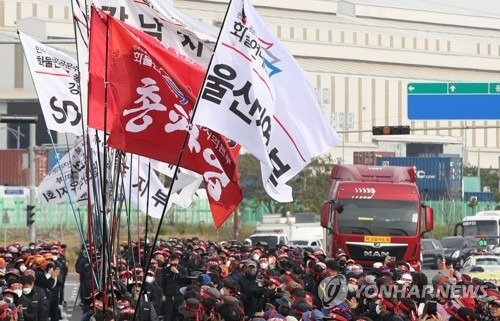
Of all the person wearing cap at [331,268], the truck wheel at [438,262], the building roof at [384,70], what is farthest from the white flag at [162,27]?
the building roof at [384,70]

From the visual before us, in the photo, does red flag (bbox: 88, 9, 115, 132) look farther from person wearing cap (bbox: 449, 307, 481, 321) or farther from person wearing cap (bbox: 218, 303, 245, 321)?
person wearing cap (bbox: 449, 307, 481, 321)

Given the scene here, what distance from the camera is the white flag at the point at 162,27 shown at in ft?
51.1

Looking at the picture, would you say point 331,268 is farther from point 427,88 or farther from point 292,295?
point 427,88

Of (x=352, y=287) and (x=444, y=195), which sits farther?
(x=444, y=195)

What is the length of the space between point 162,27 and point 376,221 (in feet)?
65.2

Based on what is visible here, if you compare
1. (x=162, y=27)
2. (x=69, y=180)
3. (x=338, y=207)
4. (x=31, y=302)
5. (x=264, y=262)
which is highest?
(x=162, y=27)

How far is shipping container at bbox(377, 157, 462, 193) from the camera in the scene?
284ft

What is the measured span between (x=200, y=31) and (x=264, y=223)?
135ft

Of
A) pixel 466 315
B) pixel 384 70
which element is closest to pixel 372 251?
pixel 466 315

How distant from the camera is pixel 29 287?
19781mm

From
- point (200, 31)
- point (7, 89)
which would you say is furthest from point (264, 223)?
point (200, 31)

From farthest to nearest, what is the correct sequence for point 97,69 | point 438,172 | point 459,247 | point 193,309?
point 438,172 < point 459,247 < point 193,309 < point 97,69

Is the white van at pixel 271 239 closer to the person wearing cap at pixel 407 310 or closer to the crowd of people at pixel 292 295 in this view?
the crowd of people at pixel 292 295

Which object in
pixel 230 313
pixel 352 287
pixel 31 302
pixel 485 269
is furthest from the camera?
pixel 485 269
